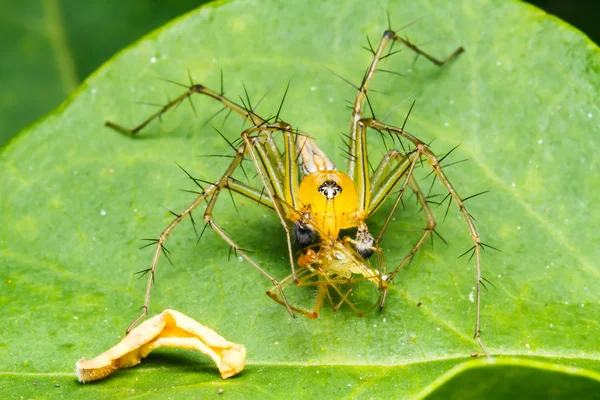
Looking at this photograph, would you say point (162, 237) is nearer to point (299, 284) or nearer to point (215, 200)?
point (215, 200)

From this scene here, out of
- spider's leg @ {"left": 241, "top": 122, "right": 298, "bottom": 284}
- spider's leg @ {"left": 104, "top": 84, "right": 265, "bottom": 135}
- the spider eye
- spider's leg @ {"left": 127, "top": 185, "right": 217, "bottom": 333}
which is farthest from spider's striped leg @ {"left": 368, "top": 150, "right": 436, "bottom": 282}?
spider's leg @ {"left": 127, "top": 185, "right": 217, "bottom": 333}

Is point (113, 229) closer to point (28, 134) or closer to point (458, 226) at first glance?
point (28, 134)

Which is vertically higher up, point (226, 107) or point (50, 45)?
point (50, 45)

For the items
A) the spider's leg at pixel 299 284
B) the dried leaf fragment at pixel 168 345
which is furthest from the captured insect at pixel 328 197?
the dried leaf fragment at pixel 168 345

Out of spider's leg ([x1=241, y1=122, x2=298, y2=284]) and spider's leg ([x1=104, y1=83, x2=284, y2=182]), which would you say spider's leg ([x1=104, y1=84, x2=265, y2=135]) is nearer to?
spider's leg ([x1=104, y1=83, x2=284, y2=182])

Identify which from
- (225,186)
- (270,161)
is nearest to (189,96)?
(270,161)

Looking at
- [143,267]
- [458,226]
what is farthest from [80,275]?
[458,226]

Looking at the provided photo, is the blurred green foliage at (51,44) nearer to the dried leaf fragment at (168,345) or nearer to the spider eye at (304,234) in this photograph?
the spider eye at (304,234)
